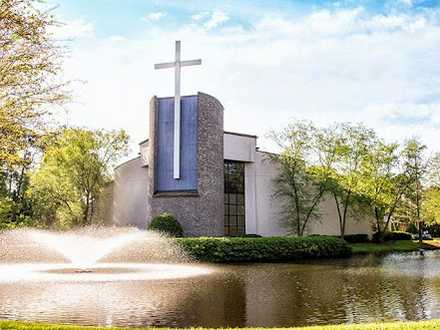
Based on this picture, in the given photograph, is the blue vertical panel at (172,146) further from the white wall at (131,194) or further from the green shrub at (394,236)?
the green shrub at (394,236)

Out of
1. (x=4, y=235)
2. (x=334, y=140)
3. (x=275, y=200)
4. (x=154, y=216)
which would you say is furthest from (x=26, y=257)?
(x=334, y=140)

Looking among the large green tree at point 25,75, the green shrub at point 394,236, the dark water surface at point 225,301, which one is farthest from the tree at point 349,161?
the large green tree at point 25,75

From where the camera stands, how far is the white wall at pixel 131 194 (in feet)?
117

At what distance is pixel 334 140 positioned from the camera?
35938mm

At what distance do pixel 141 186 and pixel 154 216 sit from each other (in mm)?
8014

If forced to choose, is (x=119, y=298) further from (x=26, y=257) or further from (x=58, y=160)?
(x=58, y=160)

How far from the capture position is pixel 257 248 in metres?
23.4

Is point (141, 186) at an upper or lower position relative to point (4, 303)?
upper

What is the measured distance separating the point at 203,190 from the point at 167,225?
10.6 feet

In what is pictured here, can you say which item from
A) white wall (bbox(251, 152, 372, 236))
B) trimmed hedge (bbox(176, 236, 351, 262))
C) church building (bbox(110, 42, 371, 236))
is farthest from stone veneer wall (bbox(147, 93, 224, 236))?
white wall (bbox(251, 152, 372, 236))

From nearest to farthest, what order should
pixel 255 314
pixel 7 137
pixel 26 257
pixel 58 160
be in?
1. pixel 7 137
2. pixel 255 314
3. pixel 26 257
4. pixel 58 160

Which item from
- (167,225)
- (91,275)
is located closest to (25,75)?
(91,275)

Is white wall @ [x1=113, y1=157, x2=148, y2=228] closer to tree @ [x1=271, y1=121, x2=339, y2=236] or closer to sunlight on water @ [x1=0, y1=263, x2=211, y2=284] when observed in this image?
tree @ [x1=271, y1=121, x2=339, y2=236]

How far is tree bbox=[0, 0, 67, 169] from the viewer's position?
696 cm
